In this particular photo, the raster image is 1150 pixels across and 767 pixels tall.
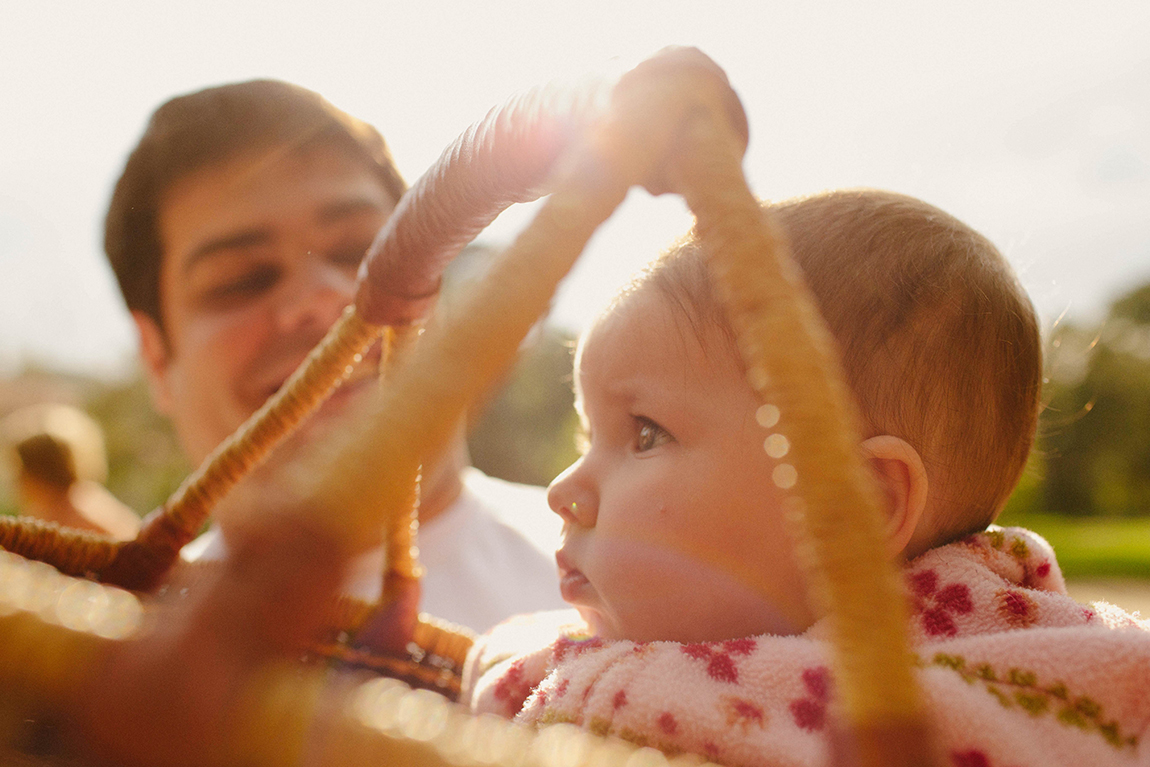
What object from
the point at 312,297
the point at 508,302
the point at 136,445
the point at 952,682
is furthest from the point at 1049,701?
the point at 136,445

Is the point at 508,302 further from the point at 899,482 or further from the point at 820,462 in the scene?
the point at 899,482

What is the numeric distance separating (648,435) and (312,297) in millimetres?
693

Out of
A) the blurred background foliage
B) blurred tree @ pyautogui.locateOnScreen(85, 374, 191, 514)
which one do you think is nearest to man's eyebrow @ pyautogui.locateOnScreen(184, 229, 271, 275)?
the blurred background foliage

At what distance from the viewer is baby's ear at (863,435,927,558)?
54 centimetres

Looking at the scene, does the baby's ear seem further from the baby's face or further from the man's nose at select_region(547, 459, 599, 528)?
the man's nose at select_region(547, 459, 599, 528)

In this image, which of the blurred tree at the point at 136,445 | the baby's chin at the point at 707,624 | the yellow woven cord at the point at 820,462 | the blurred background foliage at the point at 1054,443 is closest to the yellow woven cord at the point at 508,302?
the yellow woven cord at the point at 820,462

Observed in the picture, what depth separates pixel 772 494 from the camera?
1.81ft

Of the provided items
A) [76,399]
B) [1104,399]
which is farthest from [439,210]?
[76,399]

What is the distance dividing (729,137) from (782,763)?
0.39 metres

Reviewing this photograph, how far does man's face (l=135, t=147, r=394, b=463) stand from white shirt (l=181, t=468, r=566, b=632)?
0.32 meters

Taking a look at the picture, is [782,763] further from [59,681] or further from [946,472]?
[59,681]

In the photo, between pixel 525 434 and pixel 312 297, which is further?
pixel 525 434

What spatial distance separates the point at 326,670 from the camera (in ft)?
2.37

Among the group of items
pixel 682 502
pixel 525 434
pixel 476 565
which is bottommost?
pixel 525 434
